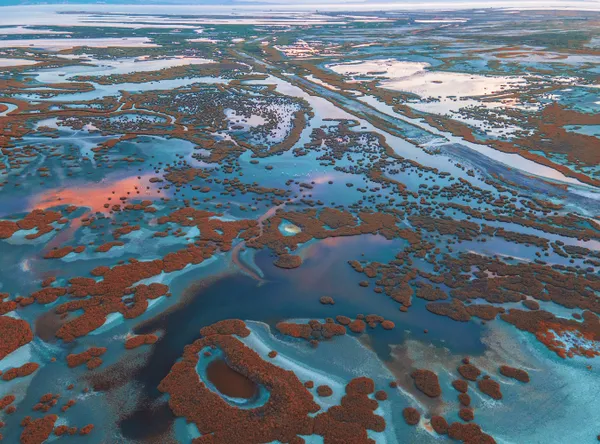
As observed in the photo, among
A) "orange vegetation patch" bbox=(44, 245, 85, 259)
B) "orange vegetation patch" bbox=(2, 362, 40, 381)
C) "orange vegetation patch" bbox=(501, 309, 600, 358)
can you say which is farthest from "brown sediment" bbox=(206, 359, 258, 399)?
"orange vegetation patch" bbox=(501, 309, 600, 358)

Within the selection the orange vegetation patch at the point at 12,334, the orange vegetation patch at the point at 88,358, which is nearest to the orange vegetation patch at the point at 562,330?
the orange vegetation patch at the point at 88,358

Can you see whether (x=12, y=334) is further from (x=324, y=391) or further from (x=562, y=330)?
(x=562, y=330)

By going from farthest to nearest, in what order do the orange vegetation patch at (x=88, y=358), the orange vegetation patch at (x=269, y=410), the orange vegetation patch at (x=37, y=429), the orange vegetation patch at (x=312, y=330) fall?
the orange vegetation patch at (x=312, y=330), the orange vegetation patch at (x=88, y=358), the orange vegetation patch at (x=269, y=410), the orange vegetation patch at (x=37, y=429)

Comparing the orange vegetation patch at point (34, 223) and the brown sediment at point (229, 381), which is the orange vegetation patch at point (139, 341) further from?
the orange vegetation patch at point (34, 223)

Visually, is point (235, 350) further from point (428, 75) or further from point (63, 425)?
point (428, 75)

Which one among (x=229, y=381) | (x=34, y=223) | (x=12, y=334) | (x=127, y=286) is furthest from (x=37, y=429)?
(x=34, y=223)

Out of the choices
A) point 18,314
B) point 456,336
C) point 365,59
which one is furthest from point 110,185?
point 365,59

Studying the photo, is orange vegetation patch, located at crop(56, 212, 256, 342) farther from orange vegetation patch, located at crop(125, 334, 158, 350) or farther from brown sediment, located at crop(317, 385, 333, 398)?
brown sediment, located at crop(317, 385, 333, 398)
